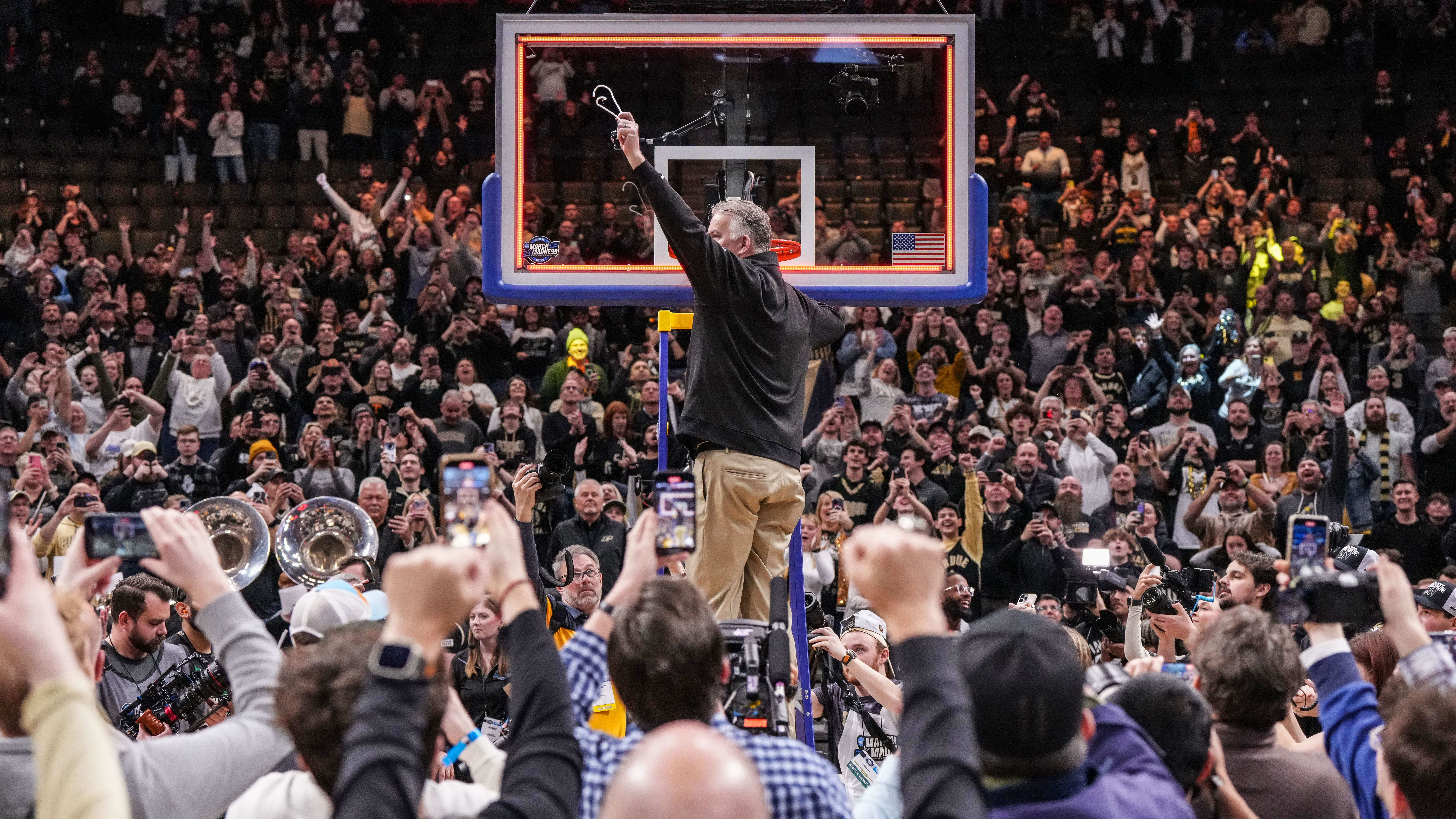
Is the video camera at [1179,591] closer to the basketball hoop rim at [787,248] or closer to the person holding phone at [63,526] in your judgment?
the basketball hoop rim at [787,248]

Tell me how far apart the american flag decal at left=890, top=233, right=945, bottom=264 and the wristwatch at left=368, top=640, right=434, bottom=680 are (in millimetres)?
4490

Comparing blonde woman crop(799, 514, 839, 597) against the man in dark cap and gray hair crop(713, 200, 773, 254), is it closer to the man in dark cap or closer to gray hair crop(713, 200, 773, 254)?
gray hair crop(713, 200, 773, 254)

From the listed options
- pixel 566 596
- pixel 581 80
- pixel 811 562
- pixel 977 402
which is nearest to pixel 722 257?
pixel 581 80

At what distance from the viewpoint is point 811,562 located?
11.1 metres

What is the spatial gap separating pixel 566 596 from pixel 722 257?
3961 mm

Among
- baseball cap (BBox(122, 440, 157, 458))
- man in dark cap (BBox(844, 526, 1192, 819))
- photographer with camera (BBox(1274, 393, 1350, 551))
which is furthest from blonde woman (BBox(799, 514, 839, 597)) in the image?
man in dark cap (BBox(844, 526, 1192, 819))

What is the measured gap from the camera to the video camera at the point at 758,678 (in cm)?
388

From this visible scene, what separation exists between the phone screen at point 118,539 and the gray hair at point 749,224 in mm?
3064

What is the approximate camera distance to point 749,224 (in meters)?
5.71

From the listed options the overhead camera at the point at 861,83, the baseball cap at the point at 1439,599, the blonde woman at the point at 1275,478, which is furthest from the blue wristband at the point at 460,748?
the blonde woman at the point at 1275,478

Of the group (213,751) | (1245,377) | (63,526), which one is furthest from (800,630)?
(1245,377)

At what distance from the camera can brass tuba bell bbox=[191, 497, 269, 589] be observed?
7.48 meters

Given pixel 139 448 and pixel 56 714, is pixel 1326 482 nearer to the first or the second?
pixel 139 448

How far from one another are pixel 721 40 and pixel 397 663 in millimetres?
4589
